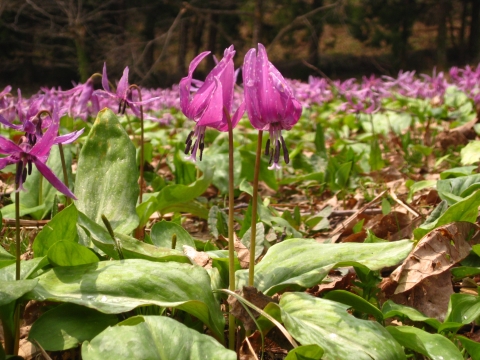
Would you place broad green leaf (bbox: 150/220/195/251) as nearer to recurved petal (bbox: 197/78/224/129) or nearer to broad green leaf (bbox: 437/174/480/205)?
recurved petal (bbox: 197/78/224/129)

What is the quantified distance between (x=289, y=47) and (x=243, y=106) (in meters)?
28.9

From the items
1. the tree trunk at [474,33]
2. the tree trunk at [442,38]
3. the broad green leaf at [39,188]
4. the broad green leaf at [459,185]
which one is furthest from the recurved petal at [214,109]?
the tree trunk at [474,33]

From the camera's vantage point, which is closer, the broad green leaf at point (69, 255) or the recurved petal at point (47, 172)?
the recurved petal at point (47, 172)

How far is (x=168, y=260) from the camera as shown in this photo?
48.9 inches

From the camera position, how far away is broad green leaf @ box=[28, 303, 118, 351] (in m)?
1.02

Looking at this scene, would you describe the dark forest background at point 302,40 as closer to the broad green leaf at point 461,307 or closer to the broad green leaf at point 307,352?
the broad green leaf at point 461,307

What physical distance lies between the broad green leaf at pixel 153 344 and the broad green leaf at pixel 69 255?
0.95ft

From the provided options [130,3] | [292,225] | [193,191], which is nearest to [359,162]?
[292,225]

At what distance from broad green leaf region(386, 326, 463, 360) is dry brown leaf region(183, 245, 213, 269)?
1.68ft

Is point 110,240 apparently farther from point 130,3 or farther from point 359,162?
point 130,3

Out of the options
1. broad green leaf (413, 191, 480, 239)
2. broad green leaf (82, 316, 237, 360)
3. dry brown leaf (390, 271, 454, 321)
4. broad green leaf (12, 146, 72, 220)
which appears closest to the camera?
broad green leaf (82, 316, 237, 360)

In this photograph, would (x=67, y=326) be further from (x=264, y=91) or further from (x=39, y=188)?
(x=39, y=188)

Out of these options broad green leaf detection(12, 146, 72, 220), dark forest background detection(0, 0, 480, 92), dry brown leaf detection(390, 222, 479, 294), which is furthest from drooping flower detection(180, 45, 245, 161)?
dark forest background detection(0, 0, 480, 92)

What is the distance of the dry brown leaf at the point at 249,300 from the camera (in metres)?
1.12
